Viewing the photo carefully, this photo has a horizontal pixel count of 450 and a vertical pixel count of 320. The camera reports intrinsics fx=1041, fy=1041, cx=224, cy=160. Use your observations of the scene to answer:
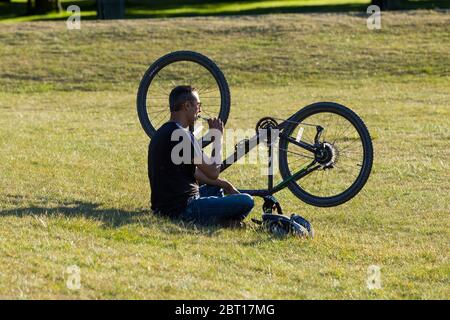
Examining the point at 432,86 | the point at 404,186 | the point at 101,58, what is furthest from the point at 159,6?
the point at 404,186

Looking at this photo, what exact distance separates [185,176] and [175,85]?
40.6ft

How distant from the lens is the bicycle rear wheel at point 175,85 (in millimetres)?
10922

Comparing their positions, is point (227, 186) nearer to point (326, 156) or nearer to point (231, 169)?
point (326, 156)

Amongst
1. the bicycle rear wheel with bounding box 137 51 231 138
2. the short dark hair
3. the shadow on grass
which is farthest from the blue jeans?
the bicycle rear wheel with bounding box 137 51 231 138

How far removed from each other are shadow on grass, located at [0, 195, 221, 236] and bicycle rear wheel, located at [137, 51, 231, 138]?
5.00ft

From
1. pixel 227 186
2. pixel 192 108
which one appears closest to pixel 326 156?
pixel 227 186

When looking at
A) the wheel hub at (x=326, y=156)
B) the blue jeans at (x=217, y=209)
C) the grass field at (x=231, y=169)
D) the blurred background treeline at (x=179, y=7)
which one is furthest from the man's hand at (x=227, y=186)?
the blurred background treeline at (x=179, y=7)

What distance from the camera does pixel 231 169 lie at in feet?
42.8

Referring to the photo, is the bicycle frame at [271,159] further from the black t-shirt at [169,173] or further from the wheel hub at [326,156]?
the black t-shirt at [169,173]

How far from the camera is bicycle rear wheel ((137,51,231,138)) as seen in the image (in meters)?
10.9

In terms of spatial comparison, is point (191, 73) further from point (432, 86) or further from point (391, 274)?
point (391, 274)

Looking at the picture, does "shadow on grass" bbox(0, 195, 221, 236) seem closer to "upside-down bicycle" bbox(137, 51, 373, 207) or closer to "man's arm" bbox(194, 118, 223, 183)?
"man's arm" bbox(194, 118, 223, 183)

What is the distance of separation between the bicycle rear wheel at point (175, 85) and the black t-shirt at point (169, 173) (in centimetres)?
170

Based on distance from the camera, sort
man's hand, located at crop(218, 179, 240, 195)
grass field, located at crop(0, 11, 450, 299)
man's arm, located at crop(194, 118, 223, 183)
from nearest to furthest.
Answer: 1. grass field, located at crop(0, 11, 450, 299)
2. man's arm, located at crop(194, 118, 223, 183)
3. man's hand, located at crop(218, 179, 240, 195)
